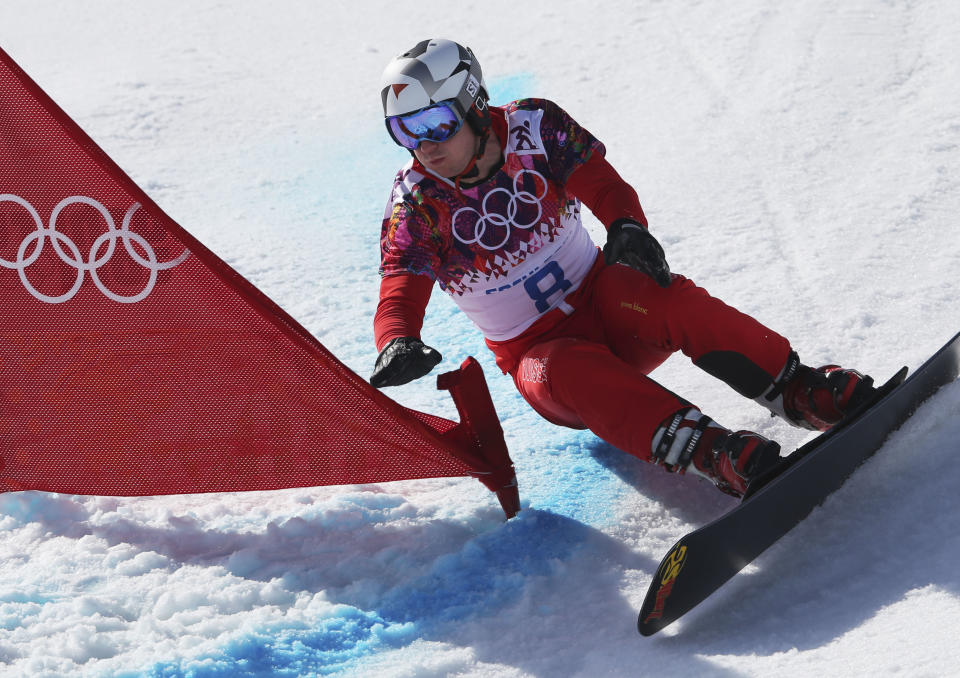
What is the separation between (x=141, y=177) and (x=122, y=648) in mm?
4439

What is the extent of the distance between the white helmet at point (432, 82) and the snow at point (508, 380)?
1222 mm

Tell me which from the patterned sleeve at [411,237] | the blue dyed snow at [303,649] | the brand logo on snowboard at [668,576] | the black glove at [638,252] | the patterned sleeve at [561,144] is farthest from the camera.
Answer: the patterned sleeve at [561,144]

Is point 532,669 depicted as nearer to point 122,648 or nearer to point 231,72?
point 122,648

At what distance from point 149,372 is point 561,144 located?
1407 millimetres

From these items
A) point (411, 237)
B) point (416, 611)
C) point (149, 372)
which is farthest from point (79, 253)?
point (416, 611)

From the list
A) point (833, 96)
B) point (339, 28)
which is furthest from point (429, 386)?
point (339, 28)

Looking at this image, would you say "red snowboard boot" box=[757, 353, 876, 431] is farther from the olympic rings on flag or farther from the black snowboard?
the olympic rings on flag

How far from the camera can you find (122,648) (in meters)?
2.67

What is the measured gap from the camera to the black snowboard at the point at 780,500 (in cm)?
246

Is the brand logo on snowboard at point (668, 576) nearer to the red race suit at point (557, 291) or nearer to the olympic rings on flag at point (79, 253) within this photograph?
the red race suit at point (557, 291)

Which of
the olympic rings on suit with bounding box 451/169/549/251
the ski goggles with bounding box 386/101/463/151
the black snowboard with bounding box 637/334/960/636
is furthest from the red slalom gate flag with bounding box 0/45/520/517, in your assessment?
the black snowboard with bounding box 637/334/960/636

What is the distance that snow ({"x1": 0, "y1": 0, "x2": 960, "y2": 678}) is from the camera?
2611 mm

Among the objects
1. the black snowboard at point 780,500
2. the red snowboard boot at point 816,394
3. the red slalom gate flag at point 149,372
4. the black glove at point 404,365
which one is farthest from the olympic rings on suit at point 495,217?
the black snowboard at point 780,500

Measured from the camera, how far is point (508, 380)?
4.22 metres
